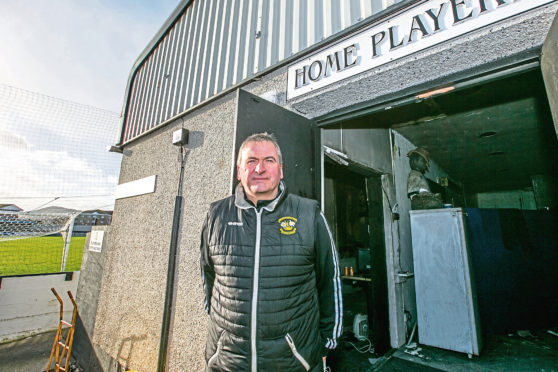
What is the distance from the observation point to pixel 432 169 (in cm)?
579

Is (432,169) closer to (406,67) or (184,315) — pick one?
(406,67)

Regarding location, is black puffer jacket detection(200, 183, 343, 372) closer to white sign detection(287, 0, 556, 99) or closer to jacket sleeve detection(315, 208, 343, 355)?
jacket sleeve detection(315, 208, 343, 355)

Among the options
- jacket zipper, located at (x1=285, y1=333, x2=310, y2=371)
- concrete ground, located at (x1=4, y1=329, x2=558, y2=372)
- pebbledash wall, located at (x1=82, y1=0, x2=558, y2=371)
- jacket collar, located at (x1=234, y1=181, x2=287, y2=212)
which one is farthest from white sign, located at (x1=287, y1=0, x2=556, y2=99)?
concrete ground, located at (x1=4, y1=329, x2=558, y2=372)

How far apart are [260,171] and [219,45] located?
2309 mm

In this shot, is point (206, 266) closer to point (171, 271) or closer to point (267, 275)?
point (267, 275)

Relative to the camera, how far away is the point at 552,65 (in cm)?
109

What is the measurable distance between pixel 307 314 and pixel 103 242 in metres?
3.98

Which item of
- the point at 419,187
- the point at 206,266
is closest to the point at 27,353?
the point at 206,266

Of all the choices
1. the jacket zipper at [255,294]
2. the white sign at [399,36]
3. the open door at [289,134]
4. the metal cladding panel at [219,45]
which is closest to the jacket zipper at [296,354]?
the jacket zipper at [255,294]

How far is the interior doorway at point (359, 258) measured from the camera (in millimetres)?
3680

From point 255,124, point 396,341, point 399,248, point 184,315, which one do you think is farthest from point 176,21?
point 396,341

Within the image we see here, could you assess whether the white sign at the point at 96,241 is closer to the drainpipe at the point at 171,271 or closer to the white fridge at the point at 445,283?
the drainpipe at the point at 171,271

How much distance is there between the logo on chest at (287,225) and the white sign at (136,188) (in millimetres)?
2434

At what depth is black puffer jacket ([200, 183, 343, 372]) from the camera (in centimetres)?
118
